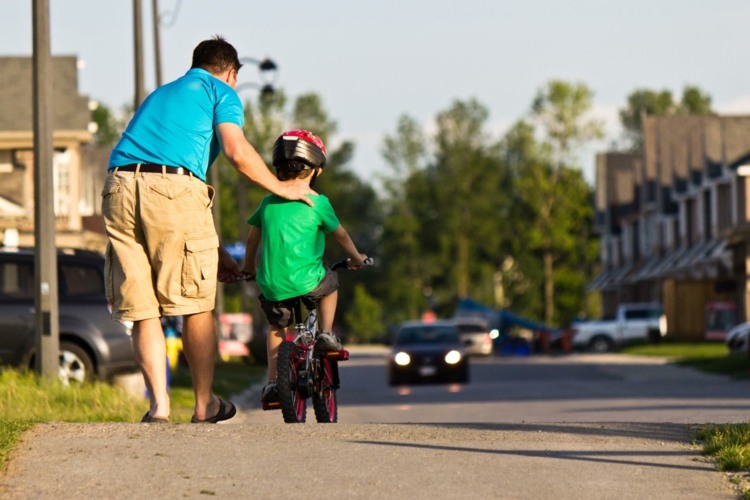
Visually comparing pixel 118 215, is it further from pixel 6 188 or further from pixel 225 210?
pixel 225 210

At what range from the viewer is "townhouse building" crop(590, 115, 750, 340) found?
57938 mm

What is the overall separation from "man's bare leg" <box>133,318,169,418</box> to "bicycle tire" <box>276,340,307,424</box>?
105 cm

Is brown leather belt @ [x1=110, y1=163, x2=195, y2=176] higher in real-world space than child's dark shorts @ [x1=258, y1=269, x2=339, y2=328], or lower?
higher

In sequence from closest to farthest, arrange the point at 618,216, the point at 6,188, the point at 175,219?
the point at 175,219 < the point at 6,188 < the point at 618,216

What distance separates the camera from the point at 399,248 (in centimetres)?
11375

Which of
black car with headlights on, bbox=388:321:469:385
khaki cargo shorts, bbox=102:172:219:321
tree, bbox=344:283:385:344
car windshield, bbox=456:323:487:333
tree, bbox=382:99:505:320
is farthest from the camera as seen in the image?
tree, bbox=344:283:385:344

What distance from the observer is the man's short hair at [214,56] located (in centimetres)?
984

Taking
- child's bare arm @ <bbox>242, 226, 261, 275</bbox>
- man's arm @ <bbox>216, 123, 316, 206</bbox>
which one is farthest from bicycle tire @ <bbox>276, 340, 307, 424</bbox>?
man's arm @ <bbox>216, 123, 316, 206</bbox>

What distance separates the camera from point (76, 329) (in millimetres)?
19453

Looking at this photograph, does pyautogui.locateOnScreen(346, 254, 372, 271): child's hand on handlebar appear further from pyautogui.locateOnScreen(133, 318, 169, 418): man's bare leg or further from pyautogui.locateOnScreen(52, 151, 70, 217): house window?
pyautogui.locateOnScreen(52, 151, 70, 217): house window

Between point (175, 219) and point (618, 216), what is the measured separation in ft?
289

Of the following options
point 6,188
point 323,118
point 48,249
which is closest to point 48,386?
point 48,249

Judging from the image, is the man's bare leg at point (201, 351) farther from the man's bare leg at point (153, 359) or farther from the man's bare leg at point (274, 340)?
the man's bare leg at point (274, 340)

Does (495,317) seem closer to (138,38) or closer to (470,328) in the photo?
(470,328)
